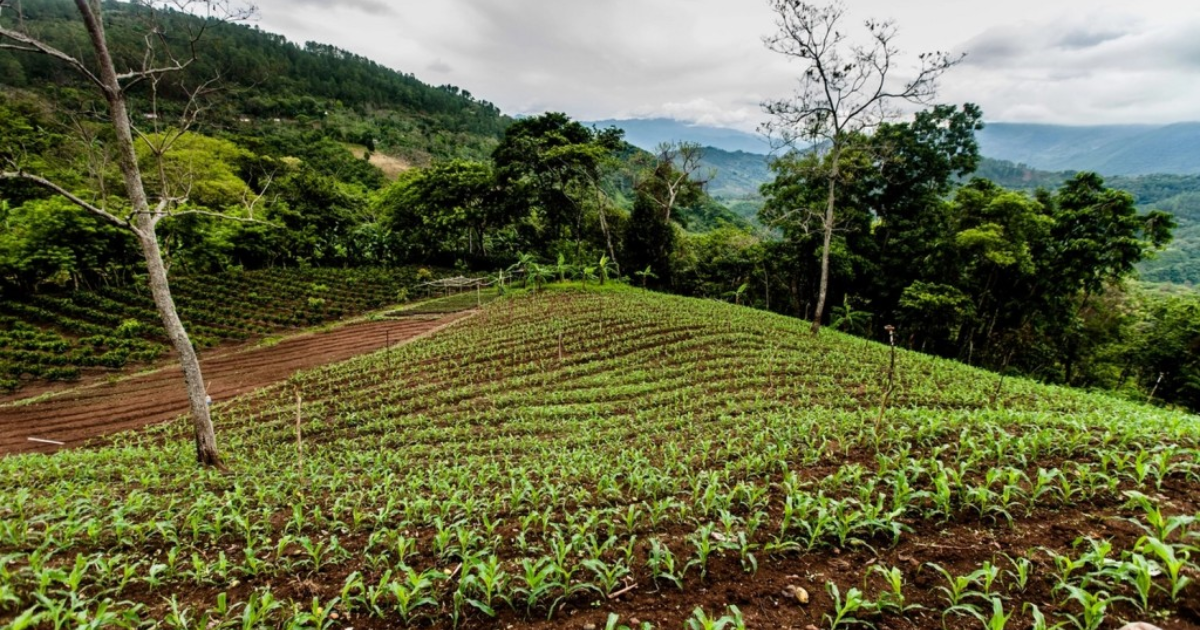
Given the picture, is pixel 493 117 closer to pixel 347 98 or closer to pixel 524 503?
pixel 347 98

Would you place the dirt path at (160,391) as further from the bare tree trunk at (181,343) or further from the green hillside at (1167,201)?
the green hillside at (1167,201)

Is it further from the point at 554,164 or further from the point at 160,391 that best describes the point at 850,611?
the point at 554,164

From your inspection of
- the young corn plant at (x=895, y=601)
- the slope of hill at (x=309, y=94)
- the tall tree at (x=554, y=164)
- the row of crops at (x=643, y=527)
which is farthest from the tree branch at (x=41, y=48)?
the slope of hill at (x=309, y=94)

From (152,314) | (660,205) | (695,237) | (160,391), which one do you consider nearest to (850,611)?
(160,391)

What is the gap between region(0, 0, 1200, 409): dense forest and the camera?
1897 centimetres

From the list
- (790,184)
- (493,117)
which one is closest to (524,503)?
(790,184)

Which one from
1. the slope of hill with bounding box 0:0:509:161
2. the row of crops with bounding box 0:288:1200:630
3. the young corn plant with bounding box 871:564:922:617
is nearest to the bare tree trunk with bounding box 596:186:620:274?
the row of crops with bounding box 0:288:1200:630

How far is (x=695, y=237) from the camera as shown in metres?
38.8

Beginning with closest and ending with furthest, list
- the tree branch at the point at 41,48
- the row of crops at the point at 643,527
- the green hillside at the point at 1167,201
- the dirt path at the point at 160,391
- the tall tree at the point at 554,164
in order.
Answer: the row of crops at the point at 643,527 < the tree branch at the point at 41,48 < the dirt path at the point at 160,391 < the tall tree at the point at 554,164 < the green hillside at the point at 1167,201

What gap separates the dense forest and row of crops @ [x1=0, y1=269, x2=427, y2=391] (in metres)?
2.62

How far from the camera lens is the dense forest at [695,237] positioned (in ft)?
62.2

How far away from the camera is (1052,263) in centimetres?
2008

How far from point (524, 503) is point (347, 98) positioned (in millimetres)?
136526

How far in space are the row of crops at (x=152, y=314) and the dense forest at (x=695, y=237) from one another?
262 centimetres
